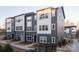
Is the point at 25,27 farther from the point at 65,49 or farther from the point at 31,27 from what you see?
the point at 65,49

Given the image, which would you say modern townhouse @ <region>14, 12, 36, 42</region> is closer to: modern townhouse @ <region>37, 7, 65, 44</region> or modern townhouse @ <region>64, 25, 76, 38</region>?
modern townhouse @ <region>37, 7, 65, 44</region>

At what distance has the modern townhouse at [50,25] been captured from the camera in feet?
11.2

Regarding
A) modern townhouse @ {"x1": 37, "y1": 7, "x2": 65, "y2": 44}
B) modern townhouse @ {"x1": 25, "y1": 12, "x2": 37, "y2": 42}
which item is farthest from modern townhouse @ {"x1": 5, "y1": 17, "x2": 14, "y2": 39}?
modern townhouse @ {"x1": 37, "y1": 7, "x2": 65, "y2": 44}

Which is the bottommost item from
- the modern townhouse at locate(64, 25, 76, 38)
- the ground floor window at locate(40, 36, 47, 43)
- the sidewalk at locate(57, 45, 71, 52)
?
the sidewalk at locate(57, 45, 71, 52)

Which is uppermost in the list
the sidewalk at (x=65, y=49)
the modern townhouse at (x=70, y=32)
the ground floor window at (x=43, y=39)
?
the modern townhouse at (x=70, y=32)

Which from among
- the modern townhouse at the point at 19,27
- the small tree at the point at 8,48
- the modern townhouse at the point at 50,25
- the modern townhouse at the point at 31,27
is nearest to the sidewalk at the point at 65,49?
the modern townhouse at the point at 50,25

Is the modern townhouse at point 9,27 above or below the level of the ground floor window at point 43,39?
above

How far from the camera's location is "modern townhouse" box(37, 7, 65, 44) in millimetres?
3420

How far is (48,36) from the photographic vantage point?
3.44m

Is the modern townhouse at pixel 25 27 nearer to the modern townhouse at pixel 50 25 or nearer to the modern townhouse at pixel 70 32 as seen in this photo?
the modern townhouse at pixel 50 25

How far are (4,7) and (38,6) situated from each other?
2.24 ft

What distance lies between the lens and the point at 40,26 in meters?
3.45
